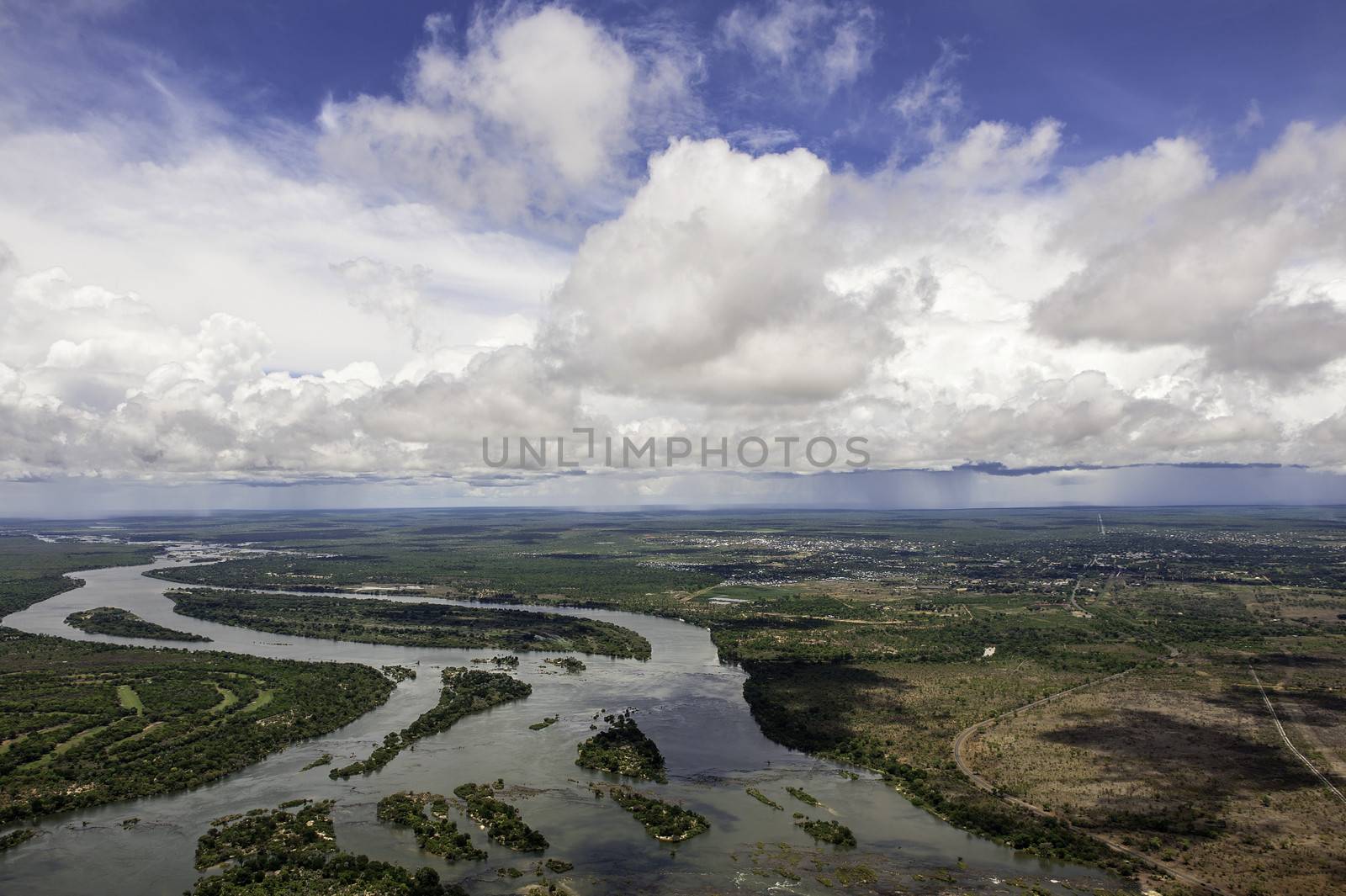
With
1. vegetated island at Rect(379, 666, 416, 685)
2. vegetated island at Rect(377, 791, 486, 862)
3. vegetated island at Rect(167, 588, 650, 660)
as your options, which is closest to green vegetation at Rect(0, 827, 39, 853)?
vegetated island at Rect(377, 791, 486, 862)

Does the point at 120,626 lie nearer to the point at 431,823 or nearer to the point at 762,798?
the point at 431,823

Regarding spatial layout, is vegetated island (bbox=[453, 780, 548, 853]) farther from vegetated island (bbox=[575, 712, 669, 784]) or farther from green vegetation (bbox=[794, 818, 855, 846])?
green vegetation (bbox=[794, 818, 855, 846])

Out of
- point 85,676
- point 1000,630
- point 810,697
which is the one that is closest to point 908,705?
point 810,697

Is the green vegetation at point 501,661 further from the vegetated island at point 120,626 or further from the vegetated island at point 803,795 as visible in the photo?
the vegetated island at point 803,795

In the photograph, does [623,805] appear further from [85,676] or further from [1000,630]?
[1000,630]

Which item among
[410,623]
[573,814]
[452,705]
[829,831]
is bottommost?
[410,623]

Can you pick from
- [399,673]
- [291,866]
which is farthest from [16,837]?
[399,673]
